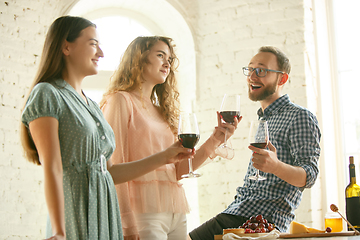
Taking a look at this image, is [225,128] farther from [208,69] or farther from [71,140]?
[208,69]

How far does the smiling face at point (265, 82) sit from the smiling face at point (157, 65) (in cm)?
54

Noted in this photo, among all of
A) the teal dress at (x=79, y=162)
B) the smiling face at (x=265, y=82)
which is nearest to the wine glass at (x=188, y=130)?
the teal dress at (x=79, y=162)

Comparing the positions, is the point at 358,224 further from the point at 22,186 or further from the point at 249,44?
the point at 22,186

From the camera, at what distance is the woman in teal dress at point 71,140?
1.14 meters

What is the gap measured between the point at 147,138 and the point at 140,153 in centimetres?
8

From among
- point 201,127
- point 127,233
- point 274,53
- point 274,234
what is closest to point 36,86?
point 127,233

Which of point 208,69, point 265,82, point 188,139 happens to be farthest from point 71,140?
point 208,69

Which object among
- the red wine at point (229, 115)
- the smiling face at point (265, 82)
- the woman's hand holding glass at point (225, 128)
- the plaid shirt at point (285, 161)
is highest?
the smiling face at point (265, 82)

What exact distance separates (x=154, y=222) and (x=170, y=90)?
78 centimetres

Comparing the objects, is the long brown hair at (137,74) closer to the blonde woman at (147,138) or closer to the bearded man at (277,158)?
the blonde woman at (147,138)

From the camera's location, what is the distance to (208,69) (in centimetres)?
323

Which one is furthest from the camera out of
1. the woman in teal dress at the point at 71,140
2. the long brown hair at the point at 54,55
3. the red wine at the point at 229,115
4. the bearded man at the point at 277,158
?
the bearded man at the point at 277,158

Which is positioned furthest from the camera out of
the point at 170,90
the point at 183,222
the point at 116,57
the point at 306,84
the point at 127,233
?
the point at 116,57

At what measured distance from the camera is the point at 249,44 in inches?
123
